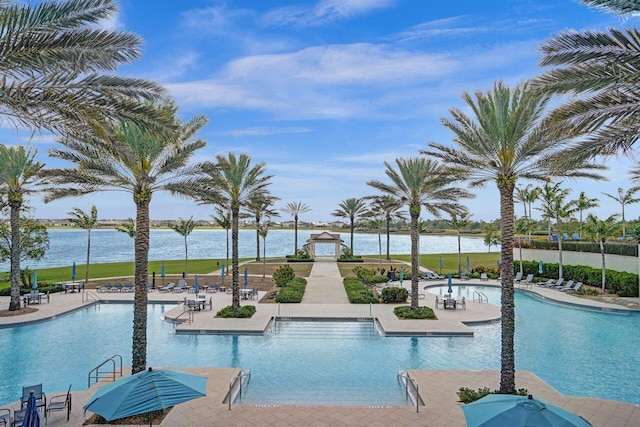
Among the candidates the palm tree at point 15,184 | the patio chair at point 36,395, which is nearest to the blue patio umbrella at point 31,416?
the patio chair at point 36,395

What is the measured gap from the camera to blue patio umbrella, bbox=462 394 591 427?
6.14 metres

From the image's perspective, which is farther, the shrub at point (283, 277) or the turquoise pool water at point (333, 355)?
the shrub at point (283, 277)

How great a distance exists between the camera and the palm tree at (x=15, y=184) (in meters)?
20.9

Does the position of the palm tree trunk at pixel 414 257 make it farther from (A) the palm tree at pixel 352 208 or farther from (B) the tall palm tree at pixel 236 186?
(A) the palm tree at pixel 352 208

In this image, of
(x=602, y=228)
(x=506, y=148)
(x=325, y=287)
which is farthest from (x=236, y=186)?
(x=602, y=228)

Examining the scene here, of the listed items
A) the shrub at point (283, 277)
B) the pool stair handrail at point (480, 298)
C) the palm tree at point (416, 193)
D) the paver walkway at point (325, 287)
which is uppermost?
the palm tree at point (416, 193)

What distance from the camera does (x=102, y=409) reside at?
7449 millimetres

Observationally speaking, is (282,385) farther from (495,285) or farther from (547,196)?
(547,196)

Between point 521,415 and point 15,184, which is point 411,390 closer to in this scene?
point 521,415

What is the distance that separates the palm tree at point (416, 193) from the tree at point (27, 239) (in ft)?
80.5

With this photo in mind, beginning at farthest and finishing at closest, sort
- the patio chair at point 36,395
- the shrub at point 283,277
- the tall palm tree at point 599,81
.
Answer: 1. the shrub at point 283,277
2. the patio chair at point 36,395
3. the tall palm tree at point 599,81

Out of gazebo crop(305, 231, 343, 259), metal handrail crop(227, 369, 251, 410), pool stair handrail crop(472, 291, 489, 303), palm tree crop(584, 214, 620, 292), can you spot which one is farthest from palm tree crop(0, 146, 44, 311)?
gazebo crop(305, 231, 343, 259)

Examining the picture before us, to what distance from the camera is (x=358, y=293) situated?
25.5 m

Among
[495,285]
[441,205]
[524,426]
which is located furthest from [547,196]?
[524,426]
